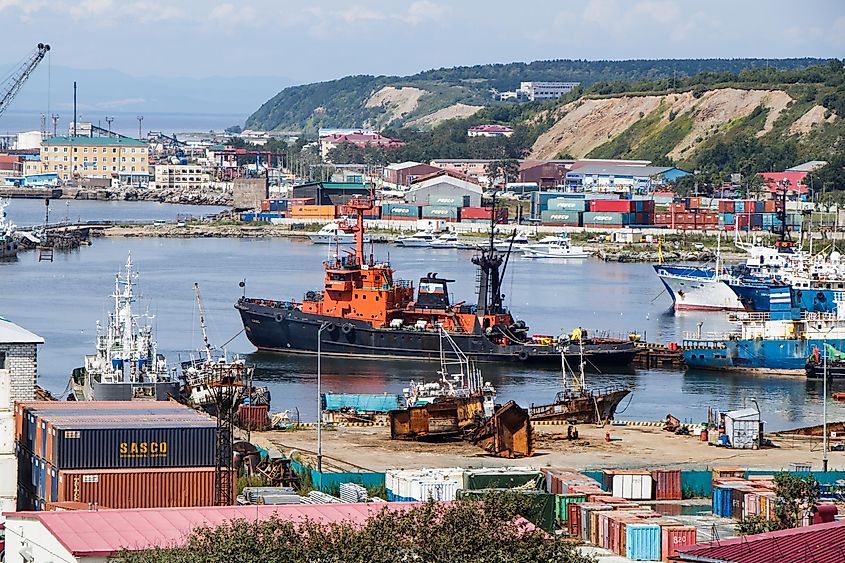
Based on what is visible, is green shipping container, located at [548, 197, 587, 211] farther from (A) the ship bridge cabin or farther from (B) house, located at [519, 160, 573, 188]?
(A) the ship bridge cabin

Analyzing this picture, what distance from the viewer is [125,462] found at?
49.2 feet

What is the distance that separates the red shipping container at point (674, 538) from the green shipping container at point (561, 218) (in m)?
57.6

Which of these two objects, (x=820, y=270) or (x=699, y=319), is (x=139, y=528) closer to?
(x=820, y=270)

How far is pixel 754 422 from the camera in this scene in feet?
73.1

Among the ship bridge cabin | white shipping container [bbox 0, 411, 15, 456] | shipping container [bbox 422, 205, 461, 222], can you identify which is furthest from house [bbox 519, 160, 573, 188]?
white shipping container [bbox 0, 411, 15, 456]

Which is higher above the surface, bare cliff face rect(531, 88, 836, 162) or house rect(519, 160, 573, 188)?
bare cliff face rect(531, 88, 836, 162)

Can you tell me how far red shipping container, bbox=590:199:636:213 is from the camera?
71.7 metres

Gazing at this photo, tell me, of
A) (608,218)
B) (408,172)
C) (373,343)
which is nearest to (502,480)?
(373,343)

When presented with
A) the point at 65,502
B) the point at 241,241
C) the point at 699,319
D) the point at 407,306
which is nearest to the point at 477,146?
the point at 241,241

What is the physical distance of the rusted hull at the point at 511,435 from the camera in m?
21.0

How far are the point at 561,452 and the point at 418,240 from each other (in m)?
46.7

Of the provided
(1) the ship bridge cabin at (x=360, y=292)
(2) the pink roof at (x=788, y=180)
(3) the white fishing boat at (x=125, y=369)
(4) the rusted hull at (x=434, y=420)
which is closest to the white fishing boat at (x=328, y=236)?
(2) the pink roof at (x=788, y=180)

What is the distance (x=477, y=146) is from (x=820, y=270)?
7138 centimetres

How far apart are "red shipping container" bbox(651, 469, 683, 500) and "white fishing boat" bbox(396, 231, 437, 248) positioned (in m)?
48.1
